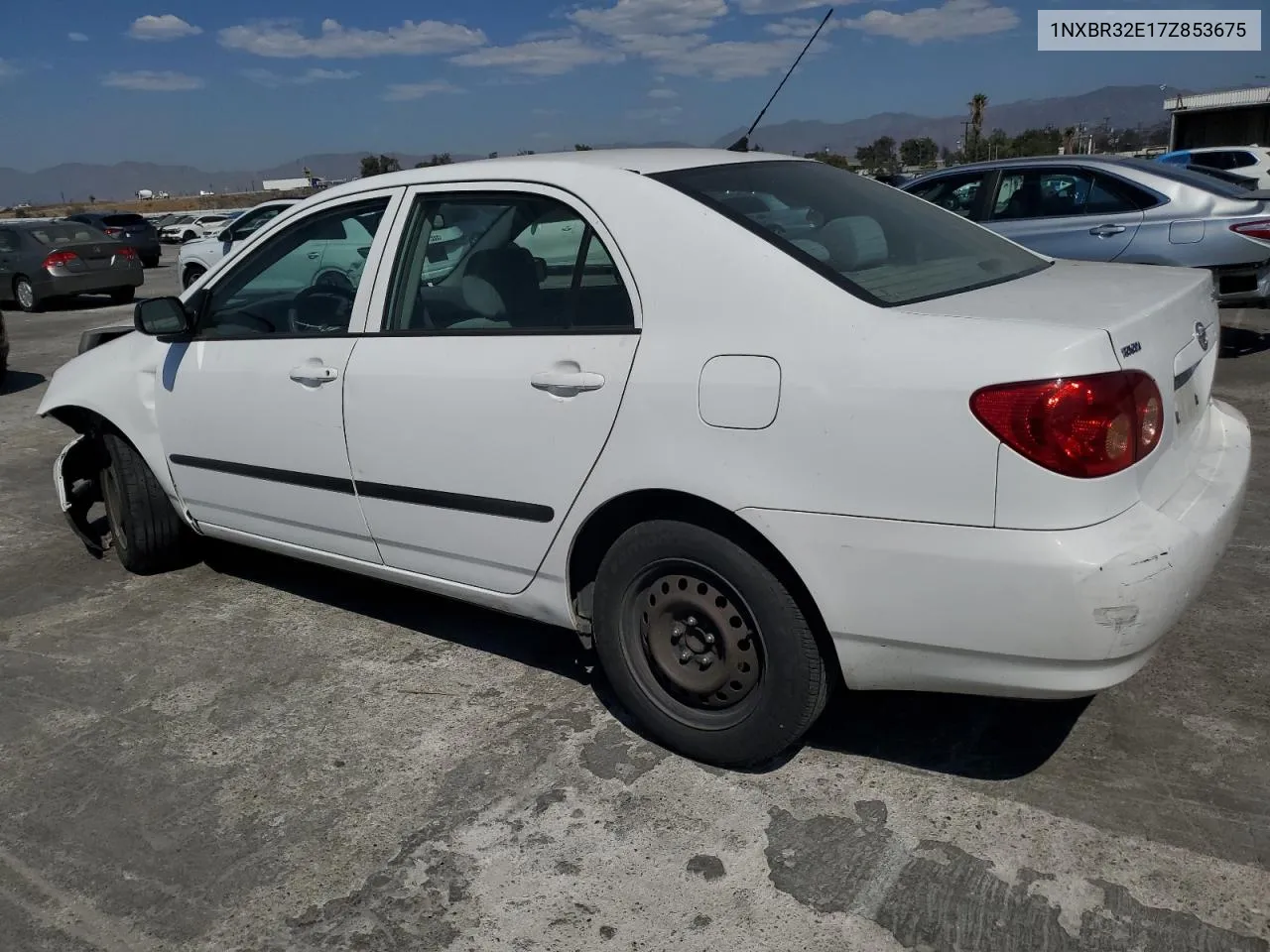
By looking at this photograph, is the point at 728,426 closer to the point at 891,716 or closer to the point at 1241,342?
the point at 891,716

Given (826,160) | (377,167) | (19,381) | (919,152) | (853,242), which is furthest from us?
(919,152)

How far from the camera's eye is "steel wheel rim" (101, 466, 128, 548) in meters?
4.77

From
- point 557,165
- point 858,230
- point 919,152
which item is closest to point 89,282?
point 557,165

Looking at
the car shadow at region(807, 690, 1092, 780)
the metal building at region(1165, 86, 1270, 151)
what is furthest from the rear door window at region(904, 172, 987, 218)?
the metal building at region(1165, 86, 1270, 151)

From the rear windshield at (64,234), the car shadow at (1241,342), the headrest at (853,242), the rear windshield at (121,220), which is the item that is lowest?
the car shadow at (1241,342)

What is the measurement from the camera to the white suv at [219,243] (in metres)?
14.7

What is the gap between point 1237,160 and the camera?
843 inches

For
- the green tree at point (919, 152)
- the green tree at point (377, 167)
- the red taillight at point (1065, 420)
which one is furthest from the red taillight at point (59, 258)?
the green tree at point (919, 152)

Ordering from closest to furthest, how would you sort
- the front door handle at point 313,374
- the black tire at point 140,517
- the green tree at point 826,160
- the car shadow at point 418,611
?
the front door handle at point 313,374, the car shadow at point 418,611, the green tree at point 826,160, the black tire at point 140,517

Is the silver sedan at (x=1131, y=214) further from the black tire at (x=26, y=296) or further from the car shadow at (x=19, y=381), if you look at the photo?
the black tire at (x=26, y=296)

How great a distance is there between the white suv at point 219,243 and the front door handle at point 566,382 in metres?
12.5

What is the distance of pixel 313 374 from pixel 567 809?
1.67 m

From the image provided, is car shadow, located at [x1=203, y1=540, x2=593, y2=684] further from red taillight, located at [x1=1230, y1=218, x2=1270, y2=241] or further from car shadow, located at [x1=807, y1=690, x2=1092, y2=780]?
red taillight, located at [x1=1230, y1=218, x2=1270, y2=241]

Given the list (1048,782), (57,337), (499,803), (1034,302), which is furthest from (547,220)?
(57,337)
